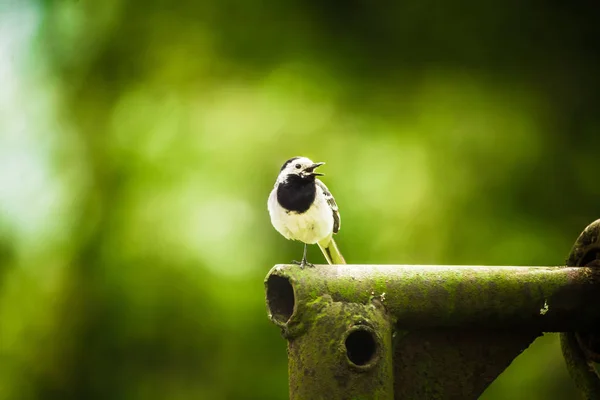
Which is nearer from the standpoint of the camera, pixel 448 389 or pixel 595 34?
Answer: pixel 448 389

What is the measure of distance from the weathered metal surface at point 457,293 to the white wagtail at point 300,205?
140 centimetres

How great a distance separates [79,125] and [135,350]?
2463 mm

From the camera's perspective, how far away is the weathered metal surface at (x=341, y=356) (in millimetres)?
1652

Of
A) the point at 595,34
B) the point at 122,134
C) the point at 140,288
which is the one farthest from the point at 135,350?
the point at 595,34

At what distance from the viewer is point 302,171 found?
3.26 metres

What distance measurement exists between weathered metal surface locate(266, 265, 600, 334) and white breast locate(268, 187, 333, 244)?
1397mm

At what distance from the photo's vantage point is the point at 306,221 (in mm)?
3195

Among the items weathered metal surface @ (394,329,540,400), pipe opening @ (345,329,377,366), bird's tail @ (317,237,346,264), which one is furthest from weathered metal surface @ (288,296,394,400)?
bird's tail @ (317,237,346,264)

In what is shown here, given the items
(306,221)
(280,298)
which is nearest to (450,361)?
(280,298)

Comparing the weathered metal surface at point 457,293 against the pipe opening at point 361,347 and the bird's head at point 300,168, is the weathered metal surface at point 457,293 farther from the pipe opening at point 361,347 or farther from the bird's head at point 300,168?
the bird's head at point 300,168

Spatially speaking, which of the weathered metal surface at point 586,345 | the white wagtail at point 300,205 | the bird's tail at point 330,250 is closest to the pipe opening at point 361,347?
the weathered metal surface at point 586,345

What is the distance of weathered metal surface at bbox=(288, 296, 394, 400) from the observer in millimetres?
1652

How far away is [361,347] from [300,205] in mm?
1503

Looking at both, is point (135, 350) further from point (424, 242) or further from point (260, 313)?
point (424, 242)
